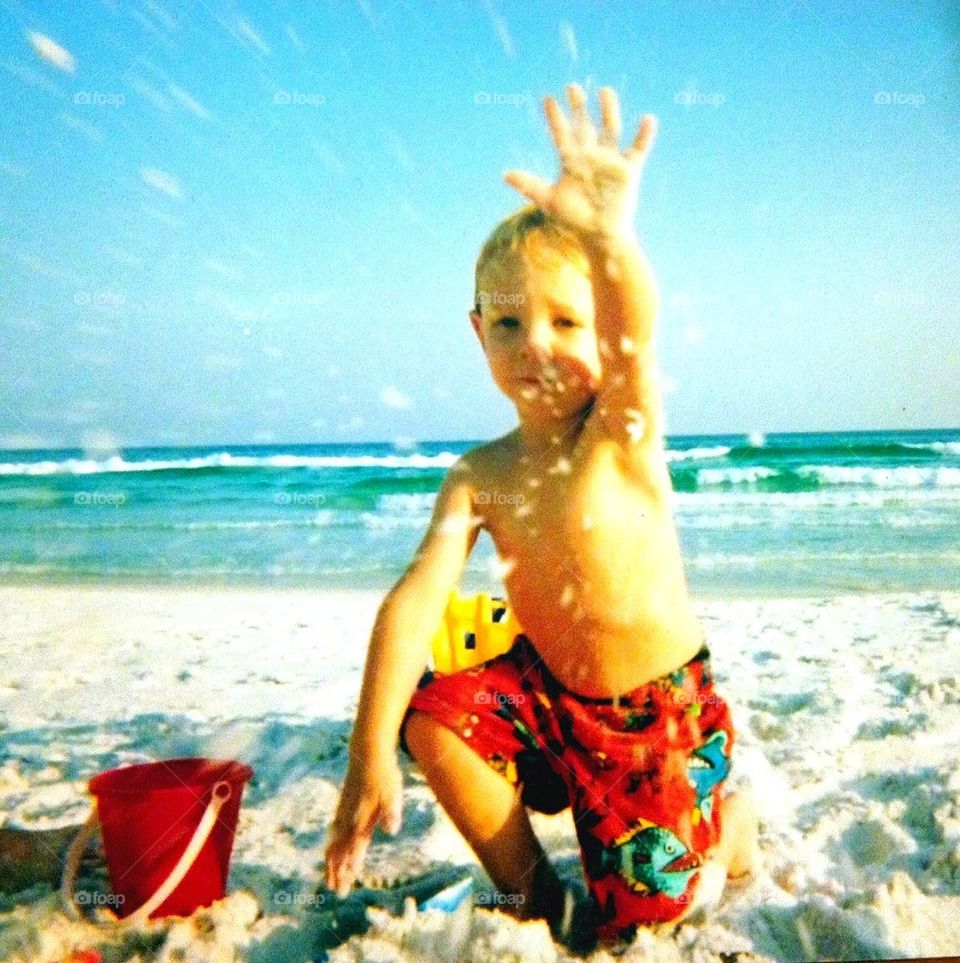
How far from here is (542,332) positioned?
137 centimetres

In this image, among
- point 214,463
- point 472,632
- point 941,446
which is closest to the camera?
point 472,632

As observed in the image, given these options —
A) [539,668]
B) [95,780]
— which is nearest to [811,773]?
[539,668]

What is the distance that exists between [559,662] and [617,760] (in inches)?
6.4

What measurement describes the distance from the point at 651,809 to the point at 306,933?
527 mm

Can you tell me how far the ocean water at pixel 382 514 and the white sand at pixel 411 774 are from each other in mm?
473

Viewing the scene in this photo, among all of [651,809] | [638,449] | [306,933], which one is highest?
[638,449]

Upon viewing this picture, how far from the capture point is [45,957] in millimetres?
1311

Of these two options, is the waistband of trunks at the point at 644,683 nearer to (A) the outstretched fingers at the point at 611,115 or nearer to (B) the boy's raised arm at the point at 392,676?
(B) the boy's raised arm at the point at 392,676

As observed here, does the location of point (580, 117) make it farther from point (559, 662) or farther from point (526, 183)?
point (559, 662)

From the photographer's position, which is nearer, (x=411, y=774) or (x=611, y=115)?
(x=611, y=115)

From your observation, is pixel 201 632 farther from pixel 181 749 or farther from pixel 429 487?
pixel 429 487

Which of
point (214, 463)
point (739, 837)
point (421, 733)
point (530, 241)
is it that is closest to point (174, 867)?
point (421, 733)

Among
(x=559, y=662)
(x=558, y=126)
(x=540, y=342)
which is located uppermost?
(x=558, y=126)

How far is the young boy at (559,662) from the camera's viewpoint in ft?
4.41
